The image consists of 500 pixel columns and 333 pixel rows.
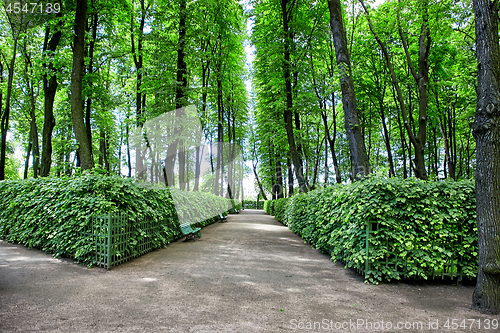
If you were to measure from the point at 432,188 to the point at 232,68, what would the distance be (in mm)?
17520

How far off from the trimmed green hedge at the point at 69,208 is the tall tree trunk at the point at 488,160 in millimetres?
6526

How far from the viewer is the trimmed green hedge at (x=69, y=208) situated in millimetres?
5938

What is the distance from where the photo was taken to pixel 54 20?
9516 millimetres

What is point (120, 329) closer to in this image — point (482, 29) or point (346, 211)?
point (346, 211)

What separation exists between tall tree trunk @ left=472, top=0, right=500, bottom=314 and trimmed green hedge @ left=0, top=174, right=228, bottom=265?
653 centimetres

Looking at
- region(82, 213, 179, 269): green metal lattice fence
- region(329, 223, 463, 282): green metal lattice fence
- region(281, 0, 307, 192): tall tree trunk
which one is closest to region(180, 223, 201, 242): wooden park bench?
region(82, 213, 179, 269): green metal lattice fence

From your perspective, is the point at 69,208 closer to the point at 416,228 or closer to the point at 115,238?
the point at 115,238

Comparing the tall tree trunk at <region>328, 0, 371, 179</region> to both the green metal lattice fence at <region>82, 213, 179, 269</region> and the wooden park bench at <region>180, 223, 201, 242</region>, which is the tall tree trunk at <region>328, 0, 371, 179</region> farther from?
the green metal lattice fence at <region>82, 213, 179, 269</region>

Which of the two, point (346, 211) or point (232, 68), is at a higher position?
point (232, 68)

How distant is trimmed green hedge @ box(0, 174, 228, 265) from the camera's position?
5.94 m

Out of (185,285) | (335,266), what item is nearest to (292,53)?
(335,266)

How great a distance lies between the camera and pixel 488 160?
12.8ft

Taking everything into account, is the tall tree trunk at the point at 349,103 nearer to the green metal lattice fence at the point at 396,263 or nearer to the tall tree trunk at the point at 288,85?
the green metal lattice fence at the point at 396,263

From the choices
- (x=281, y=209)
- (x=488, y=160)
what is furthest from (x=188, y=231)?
(x=281, y=209)
